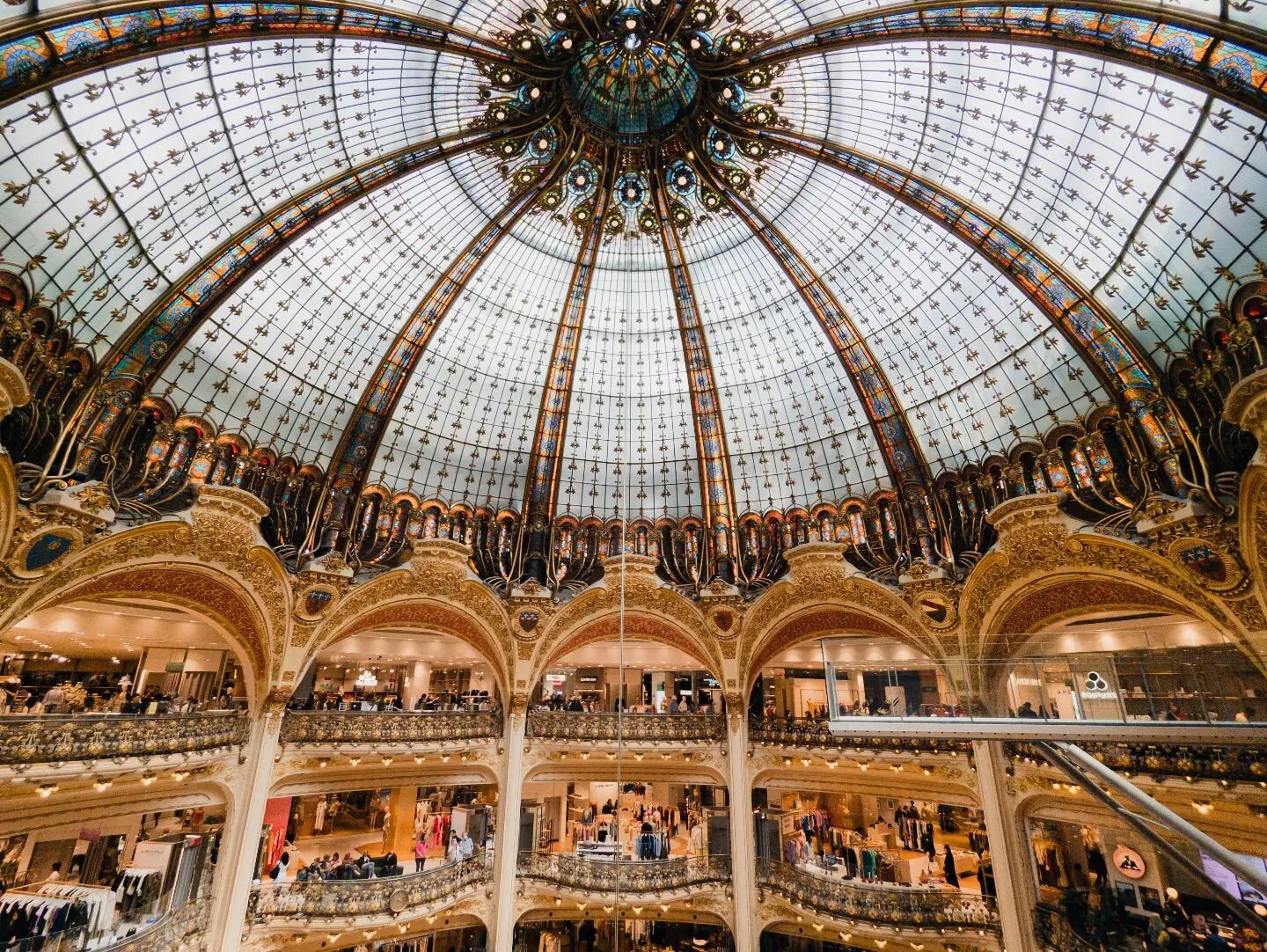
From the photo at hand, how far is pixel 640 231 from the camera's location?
25.0 m

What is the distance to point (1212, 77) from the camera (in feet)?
45.9

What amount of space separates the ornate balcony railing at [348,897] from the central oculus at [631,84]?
26.8 metres

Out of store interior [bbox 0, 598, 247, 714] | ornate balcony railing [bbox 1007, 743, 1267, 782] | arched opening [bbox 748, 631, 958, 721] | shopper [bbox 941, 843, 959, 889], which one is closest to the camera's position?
arched opening [bbox 748, 631, 958, 721]

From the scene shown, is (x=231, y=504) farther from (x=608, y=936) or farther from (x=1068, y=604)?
(x=1068, y=604)

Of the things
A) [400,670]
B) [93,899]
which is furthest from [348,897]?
[400,670]

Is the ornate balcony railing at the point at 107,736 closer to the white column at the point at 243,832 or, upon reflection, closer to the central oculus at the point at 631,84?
the white column at the point at 243,832

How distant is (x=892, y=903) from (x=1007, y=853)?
421cm

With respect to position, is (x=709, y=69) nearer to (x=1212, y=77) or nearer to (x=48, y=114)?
(x=1212, y=77)

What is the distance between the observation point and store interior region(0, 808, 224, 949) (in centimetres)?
1753

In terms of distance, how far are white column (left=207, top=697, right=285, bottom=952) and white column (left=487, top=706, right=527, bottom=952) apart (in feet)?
27.8

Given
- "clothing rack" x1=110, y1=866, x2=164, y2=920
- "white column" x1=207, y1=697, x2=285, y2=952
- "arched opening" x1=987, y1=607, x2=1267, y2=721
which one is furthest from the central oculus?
"clothing rack" x1=110, y1=866, x2=164, y2=920

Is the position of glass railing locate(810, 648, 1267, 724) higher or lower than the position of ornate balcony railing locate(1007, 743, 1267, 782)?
higher

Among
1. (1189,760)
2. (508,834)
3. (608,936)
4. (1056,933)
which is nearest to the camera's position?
(1189,760)

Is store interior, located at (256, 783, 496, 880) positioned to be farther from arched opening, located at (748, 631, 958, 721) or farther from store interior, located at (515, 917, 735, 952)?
arched opening, located at (748, 631, 958, 721)
